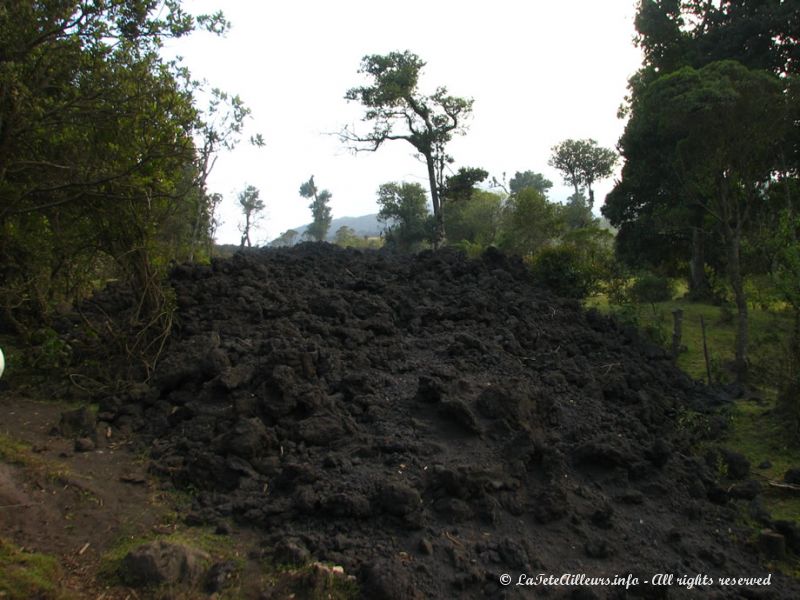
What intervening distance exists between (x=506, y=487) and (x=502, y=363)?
117 inches

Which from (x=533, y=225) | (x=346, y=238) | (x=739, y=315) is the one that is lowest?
(x=739, y=315)

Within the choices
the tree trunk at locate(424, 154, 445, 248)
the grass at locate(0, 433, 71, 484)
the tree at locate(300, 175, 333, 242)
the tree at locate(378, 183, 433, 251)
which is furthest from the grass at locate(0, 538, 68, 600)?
the tree at locate(300, 175, 333, 242)

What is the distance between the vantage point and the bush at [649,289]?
49.0 feet

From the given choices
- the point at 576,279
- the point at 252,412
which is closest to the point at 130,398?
the point at 252,412

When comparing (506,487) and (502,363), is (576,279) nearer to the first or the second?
(502,363)

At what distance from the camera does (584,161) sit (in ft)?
134

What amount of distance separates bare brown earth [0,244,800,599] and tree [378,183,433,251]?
75.8 feet

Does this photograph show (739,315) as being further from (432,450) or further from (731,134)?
(432,450)

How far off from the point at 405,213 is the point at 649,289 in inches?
770

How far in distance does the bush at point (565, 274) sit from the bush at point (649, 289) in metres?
1.26

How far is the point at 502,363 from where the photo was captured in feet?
24.7

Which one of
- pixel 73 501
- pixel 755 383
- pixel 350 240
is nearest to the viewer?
pixel 73 501

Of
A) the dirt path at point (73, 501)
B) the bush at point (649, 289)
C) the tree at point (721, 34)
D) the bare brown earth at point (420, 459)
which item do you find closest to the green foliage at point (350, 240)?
the tree at point (721, 34)

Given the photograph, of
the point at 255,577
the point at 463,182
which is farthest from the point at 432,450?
the point at 463,182
